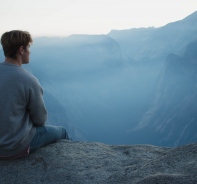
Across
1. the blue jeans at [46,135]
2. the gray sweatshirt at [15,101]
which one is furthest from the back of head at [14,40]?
the blue jeans at [46,135]

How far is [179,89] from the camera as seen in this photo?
10431cm

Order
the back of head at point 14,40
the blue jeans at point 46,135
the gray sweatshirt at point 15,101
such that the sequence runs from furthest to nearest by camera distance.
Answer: the blue jeans at point 46,135
the gray sweatshirt at point 15,101
the back of head at point 14,40

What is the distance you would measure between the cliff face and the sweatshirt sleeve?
27.5 inches

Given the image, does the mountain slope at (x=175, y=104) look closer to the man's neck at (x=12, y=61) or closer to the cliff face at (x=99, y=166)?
the cliff face at (x=99, y=166)

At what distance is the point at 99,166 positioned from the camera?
159 inches

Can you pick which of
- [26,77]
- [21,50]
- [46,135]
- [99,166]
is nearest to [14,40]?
[21,50]

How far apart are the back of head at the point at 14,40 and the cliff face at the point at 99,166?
5.31 ft

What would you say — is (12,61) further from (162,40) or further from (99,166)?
(162,40)

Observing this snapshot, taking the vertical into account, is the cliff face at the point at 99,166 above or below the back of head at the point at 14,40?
below

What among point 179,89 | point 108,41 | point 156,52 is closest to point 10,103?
point 179,89

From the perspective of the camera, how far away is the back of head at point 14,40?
10.9 ft

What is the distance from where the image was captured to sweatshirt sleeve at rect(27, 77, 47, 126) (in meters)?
3.49

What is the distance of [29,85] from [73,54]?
466 ft

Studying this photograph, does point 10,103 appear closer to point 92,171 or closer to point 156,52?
point 92,171
